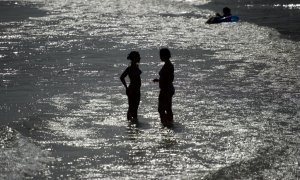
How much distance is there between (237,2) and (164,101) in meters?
34.5

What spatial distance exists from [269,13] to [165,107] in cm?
2514

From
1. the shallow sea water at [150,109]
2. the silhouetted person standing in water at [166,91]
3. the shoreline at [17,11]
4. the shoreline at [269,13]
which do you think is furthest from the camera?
the shoreline at [17,11]

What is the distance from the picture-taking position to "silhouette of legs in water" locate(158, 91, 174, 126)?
494 inches

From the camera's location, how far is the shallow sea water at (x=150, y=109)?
10.1m

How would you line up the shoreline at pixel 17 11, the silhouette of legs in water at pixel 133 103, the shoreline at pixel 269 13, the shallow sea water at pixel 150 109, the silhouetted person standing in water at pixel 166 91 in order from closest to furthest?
the shallow sea water at pixel 150 109
the silhouetted person standing in water at pixel 166 91
the silhouette of legs in water at pixel 133 103
the shoreline at pixel 269 13
the shoreline at pixel 17 11

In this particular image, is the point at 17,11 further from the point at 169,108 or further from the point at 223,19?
the point at 169,108

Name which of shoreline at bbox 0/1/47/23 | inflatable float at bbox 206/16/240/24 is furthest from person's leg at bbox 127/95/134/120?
shoreline at bbox 0/1/47/23

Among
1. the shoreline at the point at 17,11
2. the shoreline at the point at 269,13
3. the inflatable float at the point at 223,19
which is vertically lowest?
the shoreline at the point at 269,13

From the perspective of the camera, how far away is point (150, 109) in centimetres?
1402

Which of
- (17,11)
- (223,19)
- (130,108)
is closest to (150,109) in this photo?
(130,108)

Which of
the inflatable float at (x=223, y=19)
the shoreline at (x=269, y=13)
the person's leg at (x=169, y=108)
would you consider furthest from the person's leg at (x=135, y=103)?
the inflatable float at (x=223, y=19)

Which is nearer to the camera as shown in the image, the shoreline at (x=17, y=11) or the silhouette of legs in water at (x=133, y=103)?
the silhouette of legs in water at (x=133, y=103)

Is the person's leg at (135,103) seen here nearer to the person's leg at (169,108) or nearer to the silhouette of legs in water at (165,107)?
the silhouette of legs in water at (165,107)

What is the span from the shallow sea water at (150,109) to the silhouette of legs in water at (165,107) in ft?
0.97
